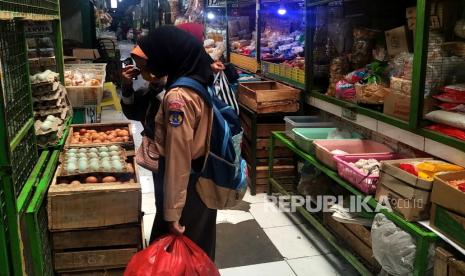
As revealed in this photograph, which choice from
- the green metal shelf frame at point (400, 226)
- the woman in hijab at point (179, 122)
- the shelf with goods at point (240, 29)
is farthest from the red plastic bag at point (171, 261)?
the shelf with goods at point (240, 29)

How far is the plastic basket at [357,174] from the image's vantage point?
104 inches

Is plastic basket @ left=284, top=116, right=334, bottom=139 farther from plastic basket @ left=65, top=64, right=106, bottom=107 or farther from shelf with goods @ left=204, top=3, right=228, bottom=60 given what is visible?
shelf with goods @ left=204, top=3, right=228, bottom=60

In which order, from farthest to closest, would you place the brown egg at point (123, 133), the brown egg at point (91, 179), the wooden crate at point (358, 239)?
the brown egg at point (123, 133), the wooden crate at point (358, 239), the brown egg at point (91, 179)

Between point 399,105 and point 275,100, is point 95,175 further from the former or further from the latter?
point 275,100

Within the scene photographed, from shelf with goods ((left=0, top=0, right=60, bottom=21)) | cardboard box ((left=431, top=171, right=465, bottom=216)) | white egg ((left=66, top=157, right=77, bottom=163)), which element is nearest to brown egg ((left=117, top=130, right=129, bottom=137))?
white egg ((left=66, top=157, right=77, bottom=163))

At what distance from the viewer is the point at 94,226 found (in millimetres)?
2312

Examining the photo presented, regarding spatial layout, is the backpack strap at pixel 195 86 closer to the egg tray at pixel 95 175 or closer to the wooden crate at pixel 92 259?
the egg tray at pixel 95 175

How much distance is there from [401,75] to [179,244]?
74.7 inches

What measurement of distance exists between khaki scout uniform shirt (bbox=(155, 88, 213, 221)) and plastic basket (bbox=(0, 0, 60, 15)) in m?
0.76

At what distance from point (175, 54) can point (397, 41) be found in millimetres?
1868

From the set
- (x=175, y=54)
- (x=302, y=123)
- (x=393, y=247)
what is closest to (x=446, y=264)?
(x=393, y=247)

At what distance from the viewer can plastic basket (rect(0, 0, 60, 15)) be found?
188 cm

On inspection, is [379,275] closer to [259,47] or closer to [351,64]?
[351,64]

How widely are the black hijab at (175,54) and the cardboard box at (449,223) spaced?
127cm
